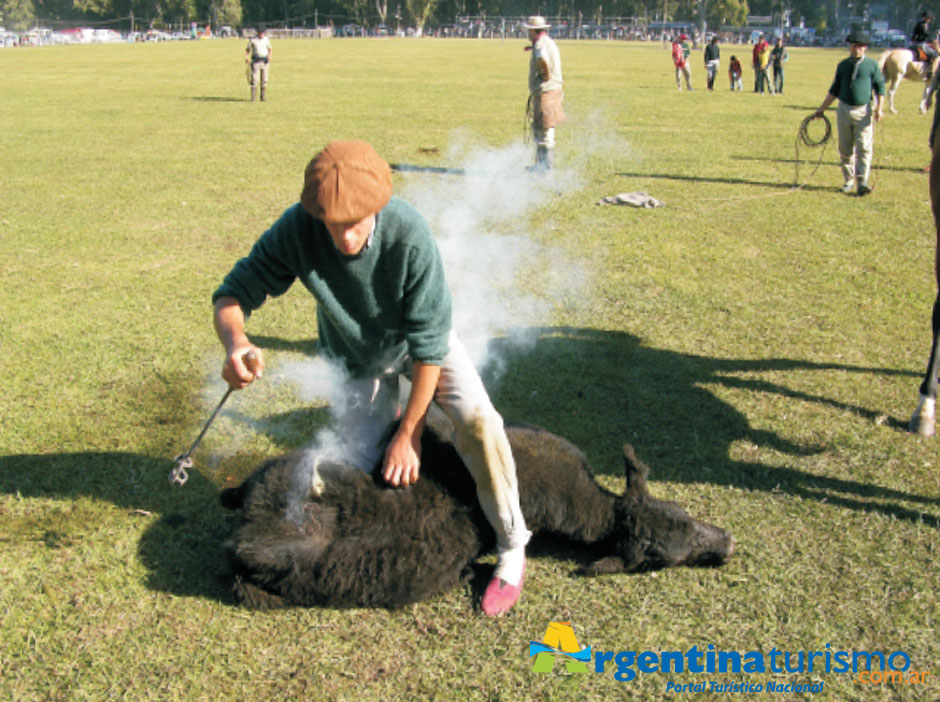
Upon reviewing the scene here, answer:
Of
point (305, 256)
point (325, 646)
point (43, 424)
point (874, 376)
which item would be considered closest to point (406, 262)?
point (305, 256)

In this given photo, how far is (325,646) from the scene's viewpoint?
2.90 m

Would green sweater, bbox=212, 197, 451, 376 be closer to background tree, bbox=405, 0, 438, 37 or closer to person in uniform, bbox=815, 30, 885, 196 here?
person in uniform, bbox=815, 30, 885, 196

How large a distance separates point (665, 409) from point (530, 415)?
92 cm

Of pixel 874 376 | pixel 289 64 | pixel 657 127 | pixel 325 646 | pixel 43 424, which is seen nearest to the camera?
pixel 325 646

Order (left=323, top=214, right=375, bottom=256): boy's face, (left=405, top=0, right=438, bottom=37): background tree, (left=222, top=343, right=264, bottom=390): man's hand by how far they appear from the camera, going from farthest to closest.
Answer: (left=405, top=0, right=438, bottom=37): background tree, (left=222, top=343, right=264, bottom=390): man's hand, (left=323, top=214, right=375, bottom=256): boy's face

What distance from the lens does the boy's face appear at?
2408 millimetres

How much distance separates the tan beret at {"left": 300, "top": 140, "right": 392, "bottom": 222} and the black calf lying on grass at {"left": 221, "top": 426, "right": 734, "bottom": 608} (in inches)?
48.4

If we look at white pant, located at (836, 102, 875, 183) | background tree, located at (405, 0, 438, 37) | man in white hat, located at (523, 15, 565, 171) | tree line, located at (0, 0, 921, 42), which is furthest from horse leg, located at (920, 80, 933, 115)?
background tree, located at (405, 0, 438, 37)

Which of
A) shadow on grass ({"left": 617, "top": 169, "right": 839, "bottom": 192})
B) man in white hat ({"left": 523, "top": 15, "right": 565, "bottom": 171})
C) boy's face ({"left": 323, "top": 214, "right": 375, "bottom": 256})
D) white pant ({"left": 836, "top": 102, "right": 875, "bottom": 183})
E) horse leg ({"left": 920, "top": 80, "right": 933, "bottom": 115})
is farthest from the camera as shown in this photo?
horse leg ({"left": 920, "top": 80, "right": 933, "bottom": 115})

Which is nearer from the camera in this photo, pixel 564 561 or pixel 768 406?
pixel 564 561

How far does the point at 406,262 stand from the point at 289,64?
4041 cm

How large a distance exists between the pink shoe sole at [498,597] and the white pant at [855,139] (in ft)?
33.7

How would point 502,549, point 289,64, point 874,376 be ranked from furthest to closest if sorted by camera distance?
point 289,64 < point 874,376 < point 502,549

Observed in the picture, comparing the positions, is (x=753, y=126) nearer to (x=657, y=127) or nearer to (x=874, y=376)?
(x=657, y=127)
